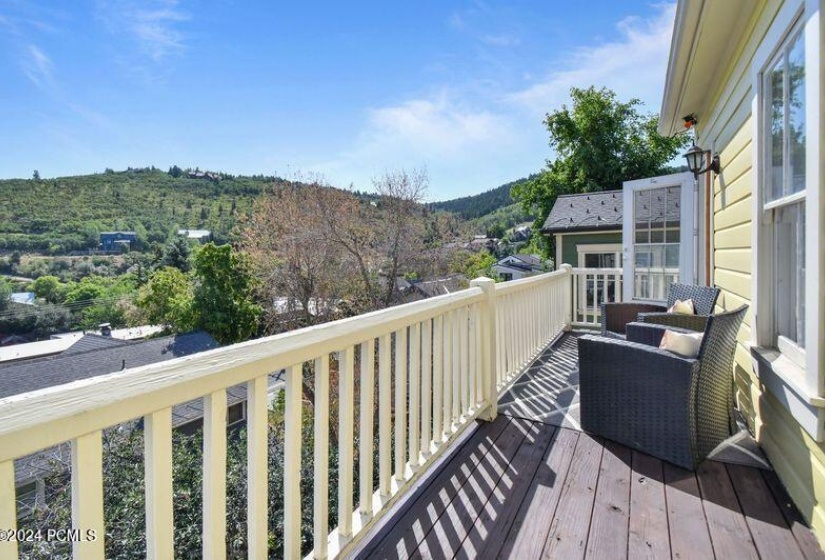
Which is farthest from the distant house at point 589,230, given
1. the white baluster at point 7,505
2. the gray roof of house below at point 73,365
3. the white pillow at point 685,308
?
the white baluster at point 7,505

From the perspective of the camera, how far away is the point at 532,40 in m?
8.38

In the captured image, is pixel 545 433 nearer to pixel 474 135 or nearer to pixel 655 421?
pixel 655 421

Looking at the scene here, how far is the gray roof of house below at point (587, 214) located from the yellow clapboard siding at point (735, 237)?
809cm

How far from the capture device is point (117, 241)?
27828 millimetres

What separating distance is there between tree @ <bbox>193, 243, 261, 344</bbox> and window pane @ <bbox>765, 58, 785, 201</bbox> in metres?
18.7

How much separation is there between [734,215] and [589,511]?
8.07ft

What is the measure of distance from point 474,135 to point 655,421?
11487 mm

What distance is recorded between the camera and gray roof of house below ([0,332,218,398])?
1015cm

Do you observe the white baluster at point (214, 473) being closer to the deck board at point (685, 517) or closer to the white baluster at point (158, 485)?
the white baluster at point (158, 485)

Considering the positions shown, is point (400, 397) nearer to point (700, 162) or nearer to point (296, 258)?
point (700, 162)

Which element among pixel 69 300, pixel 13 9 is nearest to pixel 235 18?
pixel 13 9

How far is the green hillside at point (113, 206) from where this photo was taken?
23891mm

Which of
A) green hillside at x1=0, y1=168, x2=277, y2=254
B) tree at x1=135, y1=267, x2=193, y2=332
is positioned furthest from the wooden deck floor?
tree at x1=135, y1=267, x2=193, y2=332

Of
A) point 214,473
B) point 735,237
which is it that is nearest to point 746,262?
point 735,237
